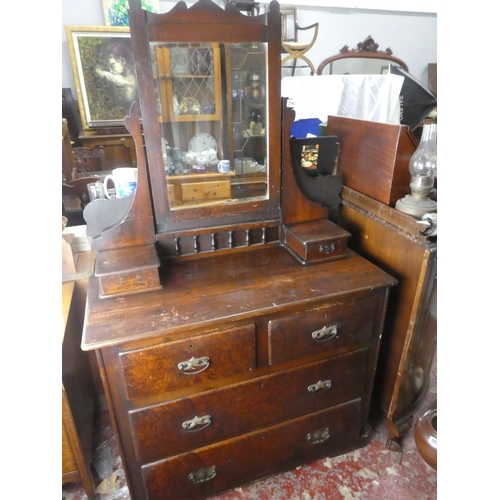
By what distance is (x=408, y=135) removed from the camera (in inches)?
44.5

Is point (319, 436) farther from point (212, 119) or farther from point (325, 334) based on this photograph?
point (212, 119)

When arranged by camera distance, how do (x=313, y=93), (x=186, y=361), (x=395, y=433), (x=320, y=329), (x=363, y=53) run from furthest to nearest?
(x=363, y=53), (x=313, y=93), (x=395, y=433), (x=320, y=329), (x=186, y=361)

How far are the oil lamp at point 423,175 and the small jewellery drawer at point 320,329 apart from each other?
1.00ft

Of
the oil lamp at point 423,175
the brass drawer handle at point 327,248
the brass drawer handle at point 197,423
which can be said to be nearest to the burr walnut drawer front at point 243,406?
the brass drawer handle at point 197,423

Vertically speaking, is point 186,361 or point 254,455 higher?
point 186,361

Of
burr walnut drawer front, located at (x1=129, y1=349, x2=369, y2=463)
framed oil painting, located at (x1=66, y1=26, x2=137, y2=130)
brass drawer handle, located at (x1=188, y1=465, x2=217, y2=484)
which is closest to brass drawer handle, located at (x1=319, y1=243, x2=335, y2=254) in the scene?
burr walnut drawer front, located at (x1=129, y1=349, x2=369, y2=463)

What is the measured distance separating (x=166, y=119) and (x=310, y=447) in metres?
1.18

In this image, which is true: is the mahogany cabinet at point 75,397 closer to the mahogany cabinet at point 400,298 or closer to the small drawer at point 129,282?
the small drawer at point 129,282

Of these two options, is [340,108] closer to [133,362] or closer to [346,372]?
[346,372]

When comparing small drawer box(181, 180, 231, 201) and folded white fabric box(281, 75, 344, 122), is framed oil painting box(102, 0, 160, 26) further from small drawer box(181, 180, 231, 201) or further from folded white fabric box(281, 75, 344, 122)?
small drawer box(181, 180, 231, 201)

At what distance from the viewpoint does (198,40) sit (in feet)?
3.26

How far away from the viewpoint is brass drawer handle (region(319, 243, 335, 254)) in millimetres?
1164

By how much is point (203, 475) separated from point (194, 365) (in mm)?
446

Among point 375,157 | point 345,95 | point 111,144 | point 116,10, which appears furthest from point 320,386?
point 116,10
